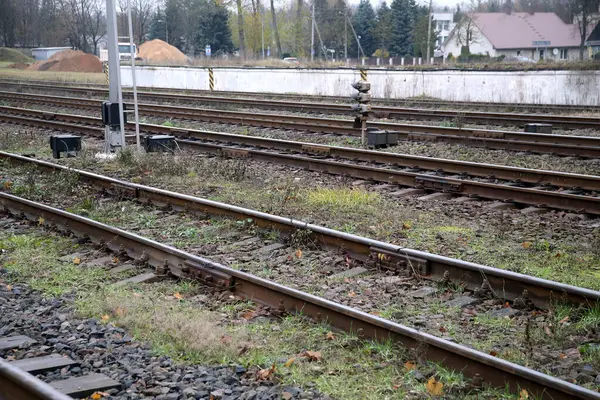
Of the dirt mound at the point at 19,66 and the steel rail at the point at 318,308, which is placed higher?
the dirt mound at the point at 19,66

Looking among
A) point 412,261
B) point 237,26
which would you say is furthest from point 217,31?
point 412,261

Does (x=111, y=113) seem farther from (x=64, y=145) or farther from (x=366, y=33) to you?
(x=366, y=33)

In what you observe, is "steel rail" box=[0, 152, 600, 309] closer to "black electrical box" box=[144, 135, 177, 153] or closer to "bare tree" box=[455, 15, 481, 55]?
"black electrical box" box=[144, 135, 177, 153]

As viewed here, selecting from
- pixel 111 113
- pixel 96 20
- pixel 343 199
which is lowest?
pixel 343 199

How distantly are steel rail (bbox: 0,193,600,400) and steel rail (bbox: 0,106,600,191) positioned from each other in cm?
622

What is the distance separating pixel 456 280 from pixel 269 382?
2622 millimetres

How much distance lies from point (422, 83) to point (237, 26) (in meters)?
58.7

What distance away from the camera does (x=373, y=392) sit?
4.95 metres

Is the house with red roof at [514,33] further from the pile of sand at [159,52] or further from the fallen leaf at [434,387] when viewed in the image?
the fallen leaf at [434,387]

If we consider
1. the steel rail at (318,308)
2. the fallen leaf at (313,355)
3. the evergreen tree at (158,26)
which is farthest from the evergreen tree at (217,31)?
the fallen leaf at (313,355)

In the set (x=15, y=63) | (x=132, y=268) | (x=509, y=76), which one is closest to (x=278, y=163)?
(x=132, y=268)

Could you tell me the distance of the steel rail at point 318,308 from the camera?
4691 mm

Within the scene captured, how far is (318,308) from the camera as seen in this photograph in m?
6.27

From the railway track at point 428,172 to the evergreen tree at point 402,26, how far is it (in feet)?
239
